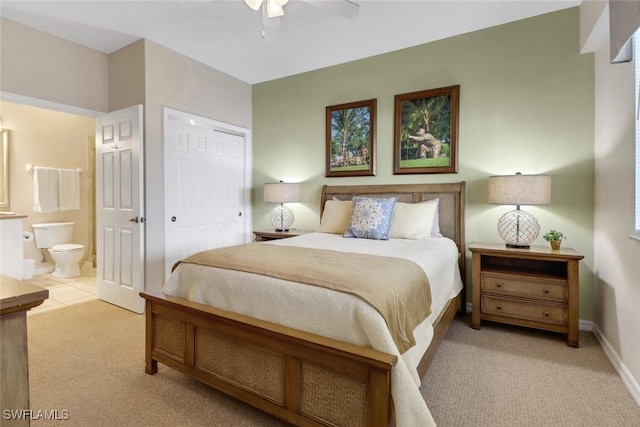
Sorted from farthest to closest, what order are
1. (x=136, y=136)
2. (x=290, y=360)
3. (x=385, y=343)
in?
(x=136, y=136) → (x=290, y=360) → (x=385, y=343)

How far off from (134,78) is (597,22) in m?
4.03

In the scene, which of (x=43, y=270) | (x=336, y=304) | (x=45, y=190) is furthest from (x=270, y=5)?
(x=43, y=270)

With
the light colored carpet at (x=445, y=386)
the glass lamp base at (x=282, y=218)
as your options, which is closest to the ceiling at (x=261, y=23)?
the glass lamp base at (x=282, y=218)

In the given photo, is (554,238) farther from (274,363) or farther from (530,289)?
(274,363)

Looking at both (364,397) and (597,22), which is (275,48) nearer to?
(597,22)

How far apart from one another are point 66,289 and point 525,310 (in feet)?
16.5

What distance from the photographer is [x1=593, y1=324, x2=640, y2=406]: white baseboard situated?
180 centimetres

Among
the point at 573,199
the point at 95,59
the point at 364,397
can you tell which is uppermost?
the point at 95,59

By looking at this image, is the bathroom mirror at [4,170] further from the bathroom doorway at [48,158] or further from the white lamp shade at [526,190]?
the white lamp shade at [526,190]

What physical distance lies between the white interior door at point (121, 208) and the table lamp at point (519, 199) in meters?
3.34

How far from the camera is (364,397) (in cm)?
128

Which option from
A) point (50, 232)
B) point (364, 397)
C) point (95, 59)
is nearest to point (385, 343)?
point (364, 397)

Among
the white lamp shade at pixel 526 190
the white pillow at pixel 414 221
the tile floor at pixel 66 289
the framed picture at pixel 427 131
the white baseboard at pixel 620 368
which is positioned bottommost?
the tile floor at pixel 66 289

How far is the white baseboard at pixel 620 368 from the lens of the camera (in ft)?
5.90
